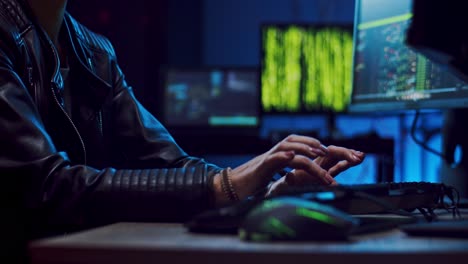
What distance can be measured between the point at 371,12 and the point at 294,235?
3.91 ft

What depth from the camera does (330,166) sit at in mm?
1196

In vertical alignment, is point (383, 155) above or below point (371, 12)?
below

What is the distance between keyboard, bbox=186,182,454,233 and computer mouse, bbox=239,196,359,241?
0.07 m

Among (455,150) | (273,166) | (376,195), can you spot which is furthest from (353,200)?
(455,150)

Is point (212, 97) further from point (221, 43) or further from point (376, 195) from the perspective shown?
point (376, 195)

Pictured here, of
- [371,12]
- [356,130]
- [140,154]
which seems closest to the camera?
[140,154]

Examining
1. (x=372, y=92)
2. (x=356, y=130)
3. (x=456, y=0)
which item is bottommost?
(x=356, y=130)

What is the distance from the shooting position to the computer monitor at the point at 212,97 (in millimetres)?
3789

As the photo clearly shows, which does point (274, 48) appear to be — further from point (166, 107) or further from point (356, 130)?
point (356, 130)

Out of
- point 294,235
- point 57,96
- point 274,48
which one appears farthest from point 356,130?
point 294,235

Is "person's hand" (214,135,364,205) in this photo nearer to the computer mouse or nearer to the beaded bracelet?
the beaded bracelet

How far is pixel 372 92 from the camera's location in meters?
1.78

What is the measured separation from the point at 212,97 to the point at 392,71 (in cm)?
220

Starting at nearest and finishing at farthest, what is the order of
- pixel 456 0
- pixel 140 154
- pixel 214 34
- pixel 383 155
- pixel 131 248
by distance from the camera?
pixel 131 248 → pixel 456 0 → pixel 140 154 → pixel 383 155 → pixel 214 34
